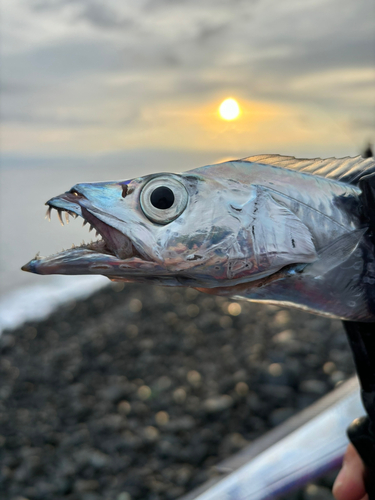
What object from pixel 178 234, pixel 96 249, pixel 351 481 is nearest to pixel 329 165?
pixel 178 234

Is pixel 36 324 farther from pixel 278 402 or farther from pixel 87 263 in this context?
pixel 87 263

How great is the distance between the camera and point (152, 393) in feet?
14.9

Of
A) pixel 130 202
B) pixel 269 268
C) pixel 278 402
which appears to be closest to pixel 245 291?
pixel 269 268

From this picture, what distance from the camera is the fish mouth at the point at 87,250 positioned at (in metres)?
0.94

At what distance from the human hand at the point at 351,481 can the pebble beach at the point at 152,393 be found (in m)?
1.38

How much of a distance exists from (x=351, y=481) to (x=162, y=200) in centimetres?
137

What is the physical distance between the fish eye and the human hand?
4.15 feet

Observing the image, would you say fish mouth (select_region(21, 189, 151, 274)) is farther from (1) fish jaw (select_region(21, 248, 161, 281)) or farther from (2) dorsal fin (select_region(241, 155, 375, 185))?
(2) dorsal fin (select_region(241, 155, 375, 185))

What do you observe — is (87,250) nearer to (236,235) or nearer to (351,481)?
(236,235)

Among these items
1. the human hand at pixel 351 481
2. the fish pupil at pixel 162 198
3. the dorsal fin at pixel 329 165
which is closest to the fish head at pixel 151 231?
the fish pupil at pixel 162 198

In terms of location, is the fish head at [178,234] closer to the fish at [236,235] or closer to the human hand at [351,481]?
the fish at [236,235]

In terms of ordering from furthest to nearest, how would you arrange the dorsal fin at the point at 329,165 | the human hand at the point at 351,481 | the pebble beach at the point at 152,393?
the pebble beach at the point at 152,393, the human hand at the point at 351,481, the dorsal fin at the point at 329,165

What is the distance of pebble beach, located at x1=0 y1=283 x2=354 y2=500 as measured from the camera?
11.8 ft

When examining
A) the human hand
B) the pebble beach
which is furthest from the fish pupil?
the pebble beach
